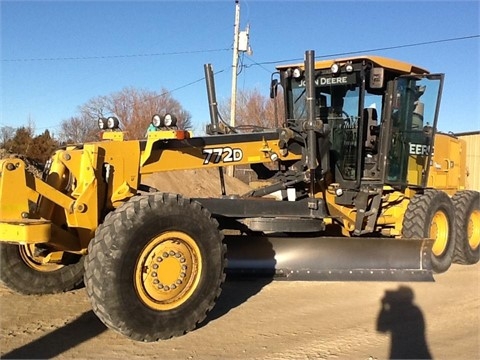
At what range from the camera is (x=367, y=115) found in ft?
25.8

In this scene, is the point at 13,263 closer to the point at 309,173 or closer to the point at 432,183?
the point at 309,173

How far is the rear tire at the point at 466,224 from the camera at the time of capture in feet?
29.9

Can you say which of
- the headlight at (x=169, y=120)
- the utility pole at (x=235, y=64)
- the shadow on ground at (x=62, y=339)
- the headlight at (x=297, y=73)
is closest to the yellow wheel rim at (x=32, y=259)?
the shadow on ground at (x=62, y=339)

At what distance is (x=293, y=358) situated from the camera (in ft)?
15.0

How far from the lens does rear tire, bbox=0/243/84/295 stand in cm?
591

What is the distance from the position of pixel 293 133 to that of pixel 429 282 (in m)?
2.64

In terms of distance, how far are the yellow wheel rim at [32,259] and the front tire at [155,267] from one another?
5.46ft

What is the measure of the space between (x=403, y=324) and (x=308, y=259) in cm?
149

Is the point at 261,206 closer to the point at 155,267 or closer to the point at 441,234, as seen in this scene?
the point at 155,267

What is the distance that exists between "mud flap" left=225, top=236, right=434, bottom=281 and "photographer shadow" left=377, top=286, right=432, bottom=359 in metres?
0.29

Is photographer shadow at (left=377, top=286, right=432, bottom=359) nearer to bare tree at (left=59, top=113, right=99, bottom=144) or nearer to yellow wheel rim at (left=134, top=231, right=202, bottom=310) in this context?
yellow wheel rim at (left=134, top=231, right=202, bottom=310)

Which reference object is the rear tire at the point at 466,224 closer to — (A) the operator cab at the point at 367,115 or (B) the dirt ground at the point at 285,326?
(A) the operator cab at the point at 367,115

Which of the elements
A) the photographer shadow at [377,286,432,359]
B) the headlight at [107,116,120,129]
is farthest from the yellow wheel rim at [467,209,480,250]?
the headlight at [107,116,120,129]

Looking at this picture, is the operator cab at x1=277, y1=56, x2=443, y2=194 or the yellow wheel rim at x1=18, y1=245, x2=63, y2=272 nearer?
the yellow wheel rim at x1=18, y1=245, x2=63, y2=272
